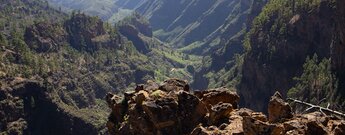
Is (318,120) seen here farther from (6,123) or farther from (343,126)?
(6,123)

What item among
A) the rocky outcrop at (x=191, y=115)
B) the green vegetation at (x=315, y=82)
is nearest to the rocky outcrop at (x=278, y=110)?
the rocky outcrop at (x=191, y=115)

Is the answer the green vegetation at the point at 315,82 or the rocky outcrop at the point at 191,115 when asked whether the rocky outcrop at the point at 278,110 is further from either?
the green vegetation at the point at 315,82

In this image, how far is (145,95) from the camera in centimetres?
5500

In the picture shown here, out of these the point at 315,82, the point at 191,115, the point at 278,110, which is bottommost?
the point at 315,82

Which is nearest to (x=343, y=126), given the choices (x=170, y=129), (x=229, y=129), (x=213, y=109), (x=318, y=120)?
(x=318, y=120)

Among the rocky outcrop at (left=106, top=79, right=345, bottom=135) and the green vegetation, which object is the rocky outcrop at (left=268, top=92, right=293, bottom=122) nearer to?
the rocky outcrop at (left=106, top=79, right=345, bottom=135)

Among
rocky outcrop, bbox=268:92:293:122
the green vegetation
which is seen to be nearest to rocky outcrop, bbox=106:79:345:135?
rocky outcrop, bbox=268:92:293:122

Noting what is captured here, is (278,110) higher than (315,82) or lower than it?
higher

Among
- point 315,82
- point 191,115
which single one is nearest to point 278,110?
point 191,115

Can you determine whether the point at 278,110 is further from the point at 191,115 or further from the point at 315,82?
the point at 315,82

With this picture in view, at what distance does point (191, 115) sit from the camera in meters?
51.8

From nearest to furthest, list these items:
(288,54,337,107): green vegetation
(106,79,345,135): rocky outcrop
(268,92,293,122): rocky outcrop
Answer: (106,79,345,135): rocky outcrop < (268,92,293,122): rocky outcrop < (288,54,337,107): green vegetation

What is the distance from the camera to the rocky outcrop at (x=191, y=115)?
41.0 meters

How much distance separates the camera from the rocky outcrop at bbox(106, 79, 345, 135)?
41.0m
